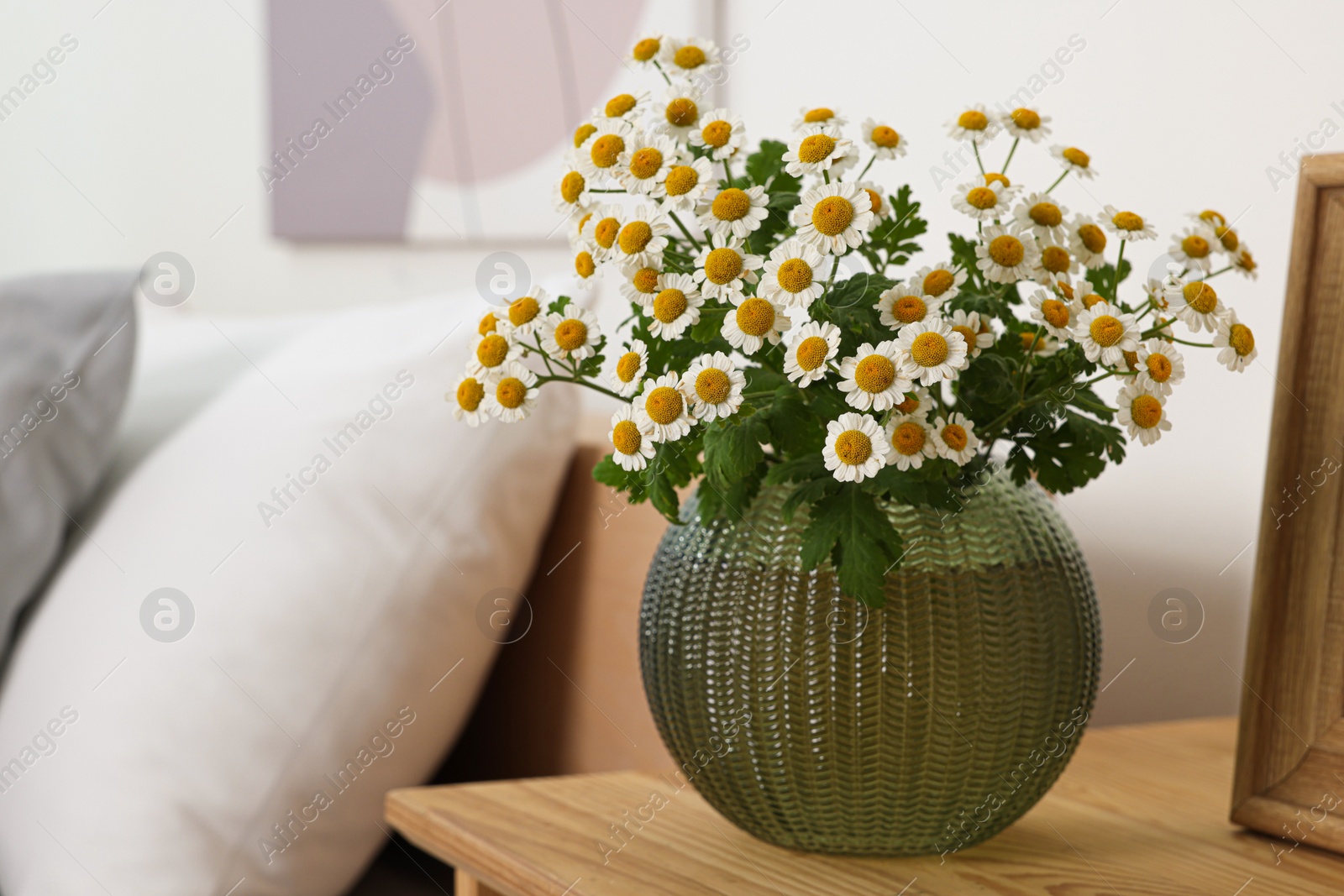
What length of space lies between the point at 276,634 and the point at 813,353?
55 centimetres

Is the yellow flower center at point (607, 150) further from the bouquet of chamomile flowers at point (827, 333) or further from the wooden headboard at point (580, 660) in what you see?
the wooden headboard at point (580, 660)

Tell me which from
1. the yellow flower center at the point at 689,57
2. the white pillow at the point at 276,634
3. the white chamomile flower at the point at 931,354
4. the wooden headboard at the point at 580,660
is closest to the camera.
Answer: the white chamomile flower at the point at 931,354

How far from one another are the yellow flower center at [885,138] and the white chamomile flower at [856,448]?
16cm

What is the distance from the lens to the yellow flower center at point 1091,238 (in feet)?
1.87

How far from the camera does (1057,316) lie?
527 millimetres

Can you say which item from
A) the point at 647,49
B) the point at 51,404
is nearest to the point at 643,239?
the point at 647,49

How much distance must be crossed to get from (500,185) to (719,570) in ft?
3.26

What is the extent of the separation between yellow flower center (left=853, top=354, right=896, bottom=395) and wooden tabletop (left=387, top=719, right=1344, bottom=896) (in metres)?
0.24

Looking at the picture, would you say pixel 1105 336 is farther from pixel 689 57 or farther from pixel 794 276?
pixel 689 57

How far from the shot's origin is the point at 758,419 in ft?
1.72

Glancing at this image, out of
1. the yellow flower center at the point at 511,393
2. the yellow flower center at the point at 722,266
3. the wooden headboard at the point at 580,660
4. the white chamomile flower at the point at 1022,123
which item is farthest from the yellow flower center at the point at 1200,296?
the wooden headboard at the point at 580,660

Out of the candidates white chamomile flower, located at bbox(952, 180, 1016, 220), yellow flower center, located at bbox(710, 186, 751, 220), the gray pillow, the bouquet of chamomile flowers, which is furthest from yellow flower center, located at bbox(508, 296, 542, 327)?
the gray pillow

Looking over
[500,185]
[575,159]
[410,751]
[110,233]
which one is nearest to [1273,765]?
[575,159]

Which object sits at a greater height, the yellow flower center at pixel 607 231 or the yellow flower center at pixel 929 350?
the yellow flower center at pixel 607 231
